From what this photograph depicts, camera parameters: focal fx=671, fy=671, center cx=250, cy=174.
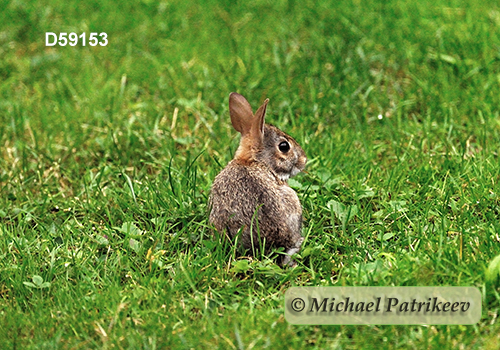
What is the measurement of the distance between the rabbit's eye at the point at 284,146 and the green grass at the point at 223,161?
0.35 meters

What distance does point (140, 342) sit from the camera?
376 centimetres

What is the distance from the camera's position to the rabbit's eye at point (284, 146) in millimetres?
5082

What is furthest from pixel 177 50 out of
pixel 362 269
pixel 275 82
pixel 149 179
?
pixel 362 269

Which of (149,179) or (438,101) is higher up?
(438,101)

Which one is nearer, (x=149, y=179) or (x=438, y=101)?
(x=149, y=179)

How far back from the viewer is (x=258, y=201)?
4.58m

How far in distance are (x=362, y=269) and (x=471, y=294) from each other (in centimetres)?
69

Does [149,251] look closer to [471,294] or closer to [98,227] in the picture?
[98,227]

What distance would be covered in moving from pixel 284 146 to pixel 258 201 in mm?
685
